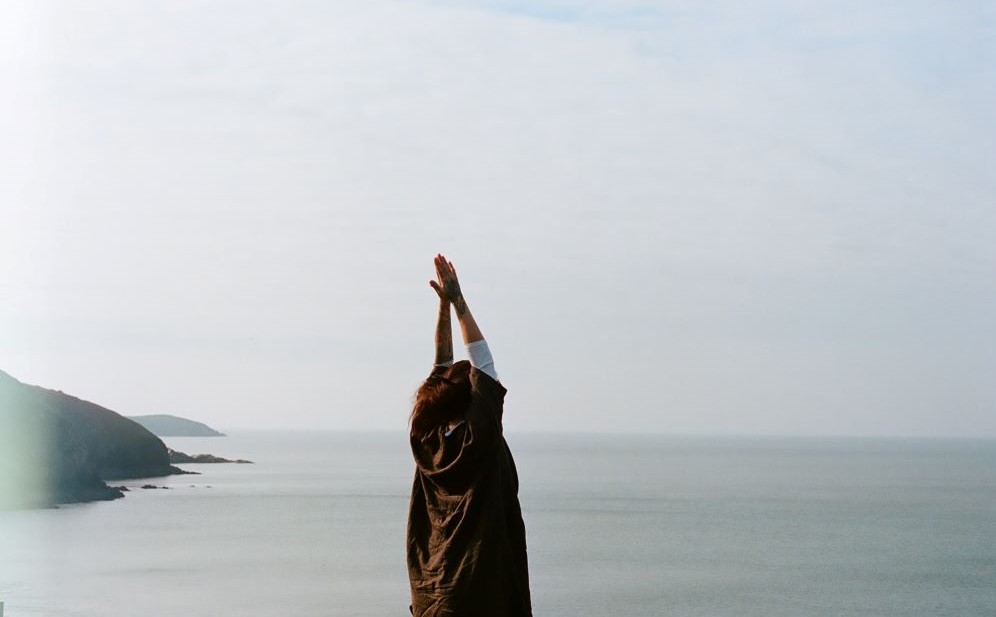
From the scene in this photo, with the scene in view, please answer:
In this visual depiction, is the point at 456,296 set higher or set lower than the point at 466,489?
higher

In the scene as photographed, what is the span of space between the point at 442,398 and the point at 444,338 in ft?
0.83

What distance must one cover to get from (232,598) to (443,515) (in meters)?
43.0

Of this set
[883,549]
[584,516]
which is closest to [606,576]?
[883,549]

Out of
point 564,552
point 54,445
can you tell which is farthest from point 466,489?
point 54,445

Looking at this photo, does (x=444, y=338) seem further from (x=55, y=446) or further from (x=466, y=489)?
(x=55, y=446)

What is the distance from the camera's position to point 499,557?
3232 mm

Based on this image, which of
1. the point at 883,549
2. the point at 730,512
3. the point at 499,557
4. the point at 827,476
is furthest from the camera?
the point at 827,476

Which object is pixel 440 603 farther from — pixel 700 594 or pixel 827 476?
pixel 827 476

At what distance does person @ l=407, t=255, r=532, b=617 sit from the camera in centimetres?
320

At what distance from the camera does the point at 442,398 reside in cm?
326

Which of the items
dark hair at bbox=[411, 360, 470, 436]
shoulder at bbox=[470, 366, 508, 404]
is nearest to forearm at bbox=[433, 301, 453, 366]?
dark hair at bbox=[411, 360, 470, 436]

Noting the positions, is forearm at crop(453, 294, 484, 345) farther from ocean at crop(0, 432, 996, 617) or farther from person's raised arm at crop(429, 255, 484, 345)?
ocean at crop(0, 432, 996, 617)

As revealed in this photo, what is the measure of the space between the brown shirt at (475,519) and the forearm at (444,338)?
248mm

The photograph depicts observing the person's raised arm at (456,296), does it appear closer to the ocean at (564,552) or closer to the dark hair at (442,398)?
the dark hair at (442,398)
